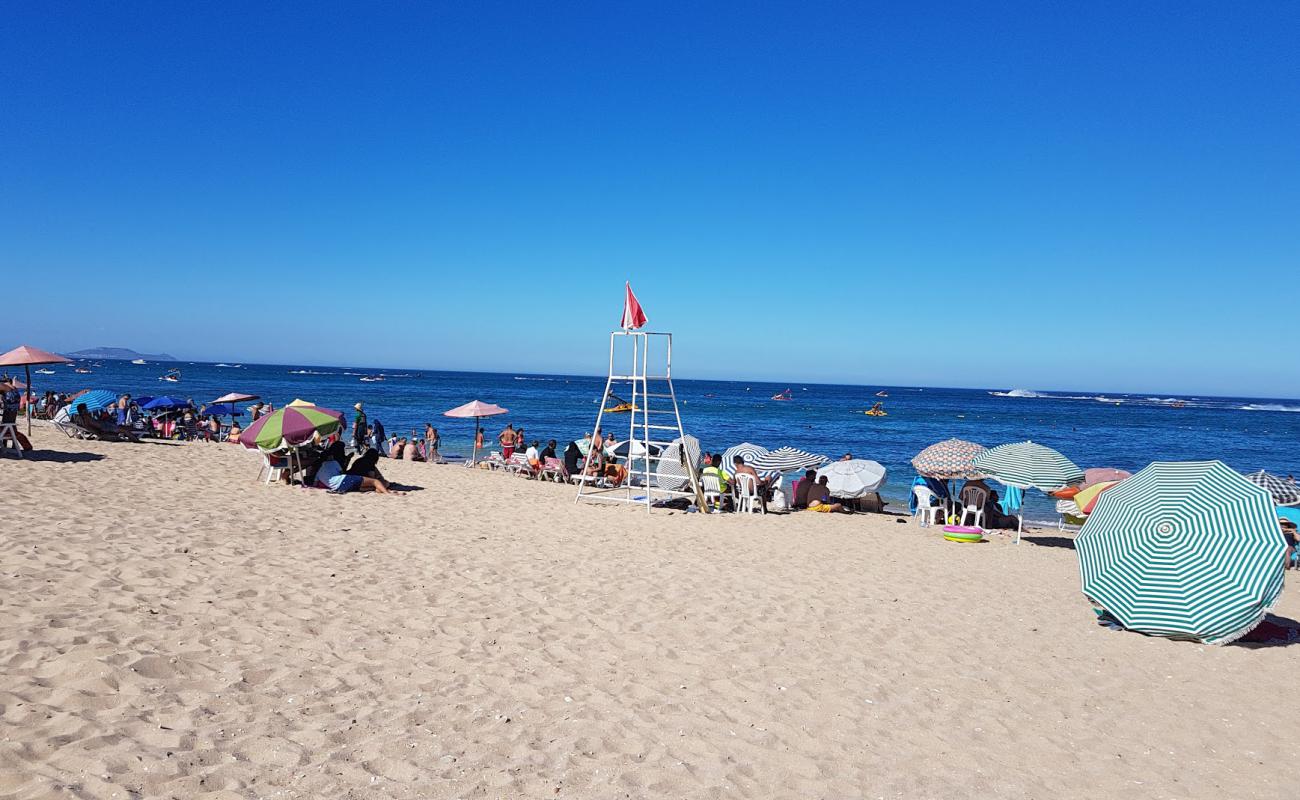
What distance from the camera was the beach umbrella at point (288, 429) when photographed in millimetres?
11641

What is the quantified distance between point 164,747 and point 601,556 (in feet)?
18.1

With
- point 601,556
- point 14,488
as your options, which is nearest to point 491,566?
point 601,556

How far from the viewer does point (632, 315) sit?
40.7 ft

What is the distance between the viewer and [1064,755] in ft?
14.8

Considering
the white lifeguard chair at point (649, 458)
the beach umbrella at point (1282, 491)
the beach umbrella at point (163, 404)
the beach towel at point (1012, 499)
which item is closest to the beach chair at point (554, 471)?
the white lifeguard chair at point (649, 458)

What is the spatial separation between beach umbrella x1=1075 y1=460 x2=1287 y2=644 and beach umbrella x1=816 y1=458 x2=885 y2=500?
7311 mm

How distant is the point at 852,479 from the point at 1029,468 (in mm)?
4007

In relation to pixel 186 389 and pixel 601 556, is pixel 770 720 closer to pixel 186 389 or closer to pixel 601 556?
pixel 601 556

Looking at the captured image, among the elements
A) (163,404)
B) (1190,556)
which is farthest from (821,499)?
(163,404)

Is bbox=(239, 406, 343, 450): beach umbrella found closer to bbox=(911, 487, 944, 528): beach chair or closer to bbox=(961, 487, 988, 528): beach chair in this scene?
bbox=(911, 487, 944, 528): beach chair

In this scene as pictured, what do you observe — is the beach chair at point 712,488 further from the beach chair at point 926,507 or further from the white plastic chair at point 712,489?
the beach chair at point 926,507

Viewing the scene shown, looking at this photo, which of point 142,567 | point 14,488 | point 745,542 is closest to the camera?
point 142,567

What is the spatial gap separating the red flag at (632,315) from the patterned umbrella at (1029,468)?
6.14 meters

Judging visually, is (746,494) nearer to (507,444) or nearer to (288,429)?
(288,429)
